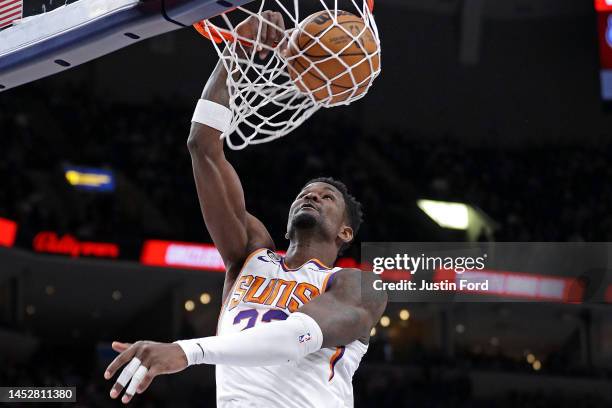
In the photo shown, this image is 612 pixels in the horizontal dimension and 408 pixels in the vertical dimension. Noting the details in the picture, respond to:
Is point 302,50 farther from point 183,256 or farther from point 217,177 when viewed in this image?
point 183,256

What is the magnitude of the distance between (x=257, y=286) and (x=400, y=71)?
665 inches

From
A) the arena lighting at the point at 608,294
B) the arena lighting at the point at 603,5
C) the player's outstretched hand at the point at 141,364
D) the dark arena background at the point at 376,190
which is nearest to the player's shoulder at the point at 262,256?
the player's outstretched hand at the point at 141,364

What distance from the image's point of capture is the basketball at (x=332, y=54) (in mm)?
3529

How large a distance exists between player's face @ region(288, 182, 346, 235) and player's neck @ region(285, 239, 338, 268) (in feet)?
0.22

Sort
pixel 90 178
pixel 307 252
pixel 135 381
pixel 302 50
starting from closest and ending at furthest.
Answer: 1. pixel 135 381
2. pixel 302 50
3. pixel 307 252
4. pixel 90 178

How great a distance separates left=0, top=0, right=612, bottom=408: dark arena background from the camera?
50.6ft

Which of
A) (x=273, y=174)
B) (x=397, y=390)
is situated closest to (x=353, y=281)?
(x=397, y=390)

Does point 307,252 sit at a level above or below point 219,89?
below

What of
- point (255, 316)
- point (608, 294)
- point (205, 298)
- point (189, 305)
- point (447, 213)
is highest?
point (255, 316)

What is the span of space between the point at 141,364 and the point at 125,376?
0.21 ft

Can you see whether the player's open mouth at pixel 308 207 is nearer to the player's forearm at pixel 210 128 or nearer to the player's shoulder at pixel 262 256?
the player's shoulder at pixel 262 256

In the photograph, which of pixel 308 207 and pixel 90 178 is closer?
pixel 308 207

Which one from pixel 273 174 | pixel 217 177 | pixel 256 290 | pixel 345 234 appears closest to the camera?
pixel 256 290

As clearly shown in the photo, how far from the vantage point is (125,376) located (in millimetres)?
2604
